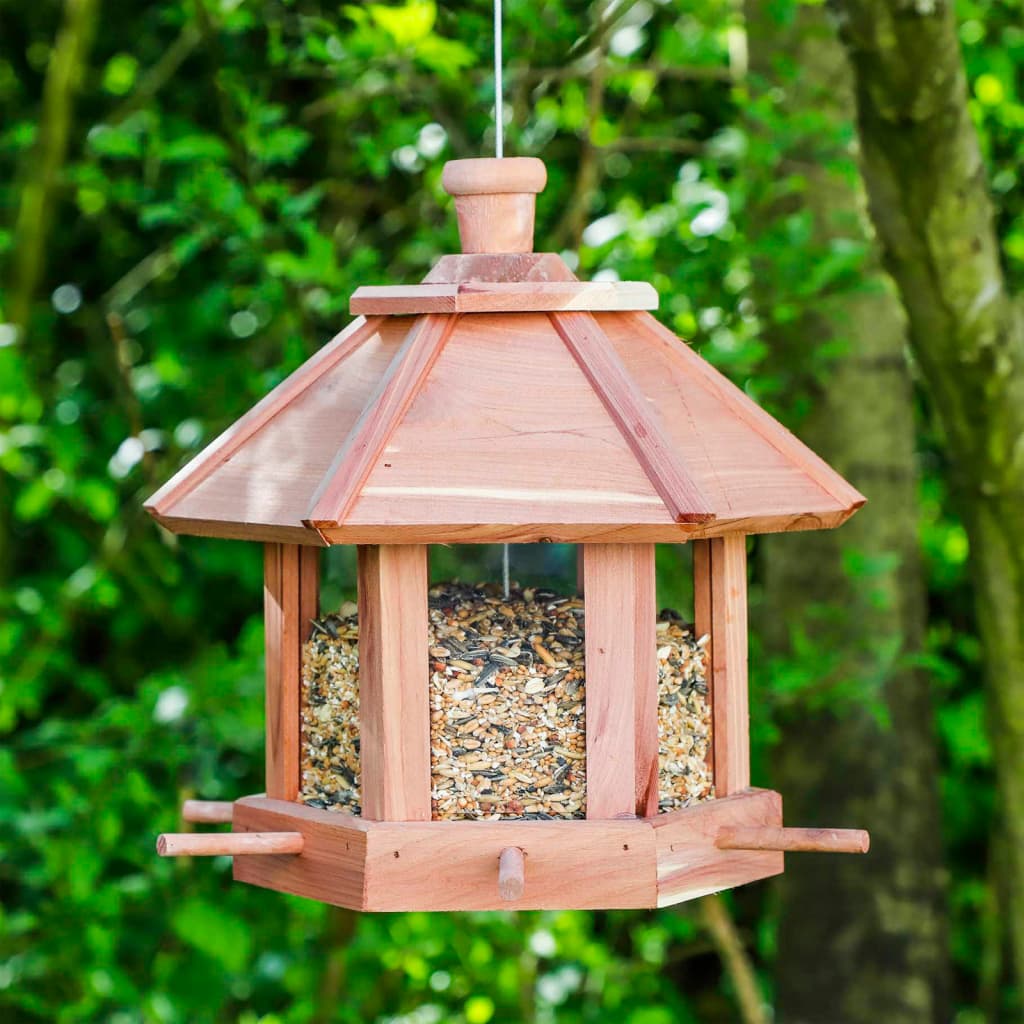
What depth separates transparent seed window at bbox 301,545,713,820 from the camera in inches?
59.8

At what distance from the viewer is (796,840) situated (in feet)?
4.92

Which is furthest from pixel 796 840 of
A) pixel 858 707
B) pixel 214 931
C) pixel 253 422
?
pixel 858 707

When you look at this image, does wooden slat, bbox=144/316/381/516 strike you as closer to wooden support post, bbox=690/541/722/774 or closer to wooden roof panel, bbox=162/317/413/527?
wooden roof panel, bbox=162/317/413/527

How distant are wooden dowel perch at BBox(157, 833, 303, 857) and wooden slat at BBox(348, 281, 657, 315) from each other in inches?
20.6

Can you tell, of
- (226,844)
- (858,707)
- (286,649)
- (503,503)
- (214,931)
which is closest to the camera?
(503,503)

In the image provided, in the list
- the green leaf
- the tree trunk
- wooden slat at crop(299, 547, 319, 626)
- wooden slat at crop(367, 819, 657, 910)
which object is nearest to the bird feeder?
wooden slat at crop(367, 819, 657, 910)

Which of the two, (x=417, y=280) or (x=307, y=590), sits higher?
(x=417, y=280)

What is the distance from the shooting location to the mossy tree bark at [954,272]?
1.93 m

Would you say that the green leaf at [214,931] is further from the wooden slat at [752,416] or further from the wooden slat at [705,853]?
the wooden slat at [752,416]

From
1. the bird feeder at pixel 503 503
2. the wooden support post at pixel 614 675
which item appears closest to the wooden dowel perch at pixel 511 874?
the bird feeder at pixel 503 503

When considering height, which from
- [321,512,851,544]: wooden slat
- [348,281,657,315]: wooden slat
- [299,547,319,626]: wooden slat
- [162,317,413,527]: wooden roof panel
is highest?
[348,281,657,315]: wooden slat

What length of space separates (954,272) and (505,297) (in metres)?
0.84

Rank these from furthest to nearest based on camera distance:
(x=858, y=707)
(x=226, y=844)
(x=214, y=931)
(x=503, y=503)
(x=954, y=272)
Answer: (x=858, y=707) → (x=214, y=931) → (x=954, y=272) → (x=226, y=844) → (x=503, y=503)

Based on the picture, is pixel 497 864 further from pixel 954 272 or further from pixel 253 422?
pixel 954 272
